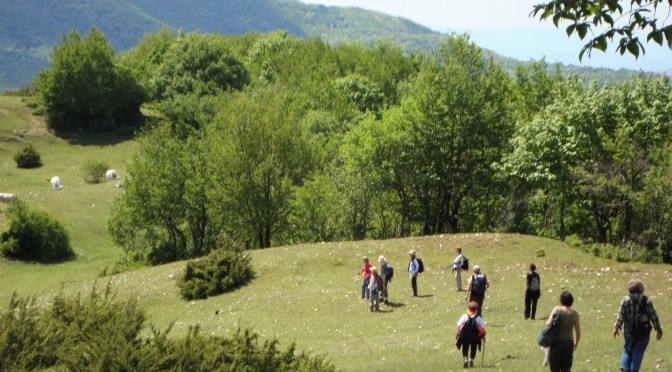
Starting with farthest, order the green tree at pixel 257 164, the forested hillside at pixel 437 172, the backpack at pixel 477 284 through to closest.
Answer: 1. the green tree at pixel 257 164
2. the forested hillside at pixel 437 172
3. the backpack at pixel 477 284

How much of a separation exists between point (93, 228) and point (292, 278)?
36423 millimetres

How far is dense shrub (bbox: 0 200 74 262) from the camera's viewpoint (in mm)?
63188

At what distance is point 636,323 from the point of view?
17344mm

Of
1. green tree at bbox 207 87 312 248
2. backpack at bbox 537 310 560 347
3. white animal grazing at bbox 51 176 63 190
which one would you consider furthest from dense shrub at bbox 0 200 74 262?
backpack at bbox 537 310 560 347

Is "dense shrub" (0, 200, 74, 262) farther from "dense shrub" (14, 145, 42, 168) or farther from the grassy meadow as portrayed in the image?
"dense shrub" (14, 145, 42, 168)

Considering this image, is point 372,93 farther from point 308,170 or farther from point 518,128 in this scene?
point 518,128

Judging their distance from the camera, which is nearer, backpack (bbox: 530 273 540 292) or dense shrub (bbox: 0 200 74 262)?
backpack (bbox: 530 273 540 292)

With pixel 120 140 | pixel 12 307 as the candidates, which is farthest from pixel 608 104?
pixel 120 140

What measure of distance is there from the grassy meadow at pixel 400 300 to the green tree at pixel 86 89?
52515 millimetres

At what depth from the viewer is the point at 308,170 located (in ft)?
222

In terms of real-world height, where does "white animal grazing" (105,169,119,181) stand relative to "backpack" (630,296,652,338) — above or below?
below

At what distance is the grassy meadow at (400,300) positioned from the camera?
23953mm

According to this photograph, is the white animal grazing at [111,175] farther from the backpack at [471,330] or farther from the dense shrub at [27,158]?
the backpack at [471,330]

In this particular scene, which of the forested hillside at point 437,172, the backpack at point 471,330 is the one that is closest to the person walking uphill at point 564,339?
the backpack at point 471,330
